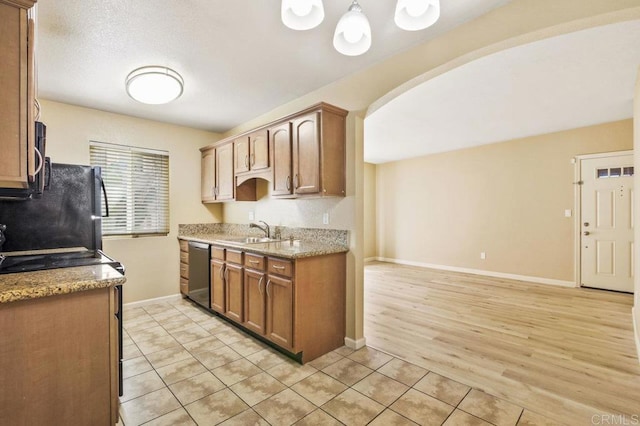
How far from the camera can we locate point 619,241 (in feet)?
14.7

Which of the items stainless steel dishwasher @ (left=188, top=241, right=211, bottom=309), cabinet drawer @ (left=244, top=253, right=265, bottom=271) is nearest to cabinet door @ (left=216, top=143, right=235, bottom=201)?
stainless steel dishwasher @ (left=188, top=241, right=211, bottom=309)

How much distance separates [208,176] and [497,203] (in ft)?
16.7

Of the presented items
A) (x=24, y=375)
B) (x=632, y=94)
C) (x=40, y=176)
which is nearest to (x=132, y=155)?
(x=40, y=176)

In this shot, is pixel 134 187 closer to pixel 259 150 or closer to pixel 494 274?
pixel 259 150

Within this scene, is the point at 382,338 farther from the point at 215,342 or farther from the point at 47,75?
the point at 47,75

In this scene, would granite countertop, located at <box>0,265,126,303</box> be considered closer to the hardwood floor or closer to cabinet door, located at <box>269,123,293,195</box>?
cabinet door, located at <box>269,123,293,195</box>

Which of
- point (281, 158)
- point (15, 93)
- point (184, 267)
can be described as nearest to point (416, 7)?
point (15, 93)

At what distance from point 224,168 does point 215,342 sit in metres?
2.17

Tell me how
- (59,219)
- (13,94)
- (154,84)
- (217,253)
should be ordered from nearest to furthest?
(13,94) → (59,219) → (154,84) → (217,253)

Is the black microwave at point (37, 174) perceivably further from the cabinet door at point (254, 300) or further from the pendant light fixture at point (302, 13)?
the cabinet door at point (254, 300)

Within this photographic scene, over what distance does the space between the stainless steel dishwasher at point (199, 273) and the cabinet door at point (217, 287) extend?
0.43 feet

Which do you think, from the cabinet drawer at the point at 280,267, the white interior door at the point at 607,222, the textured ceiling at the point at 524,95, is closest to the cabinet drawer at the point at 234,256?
the cabinet drawer at the point at 280,267

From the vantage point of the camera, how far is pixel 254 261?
9.21 feet

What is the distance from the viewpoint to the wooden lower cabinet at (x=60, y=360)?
1.24m
